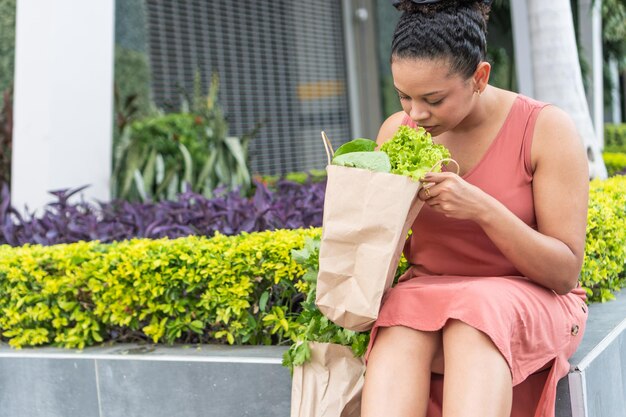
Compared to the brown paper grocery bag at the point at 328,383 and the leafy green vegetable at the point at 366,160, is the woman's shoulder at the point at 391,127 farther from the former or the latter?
the brown paper grocery bag at the point at 328,383

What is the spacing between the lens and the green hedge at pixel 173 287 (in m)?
3.31

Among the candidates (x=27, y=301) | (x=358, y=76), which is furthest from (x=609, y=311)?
(x=358, y=76)

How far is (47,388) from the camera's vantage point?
3.45 m

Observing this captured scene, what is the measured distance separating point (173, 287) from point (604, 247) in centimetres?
166

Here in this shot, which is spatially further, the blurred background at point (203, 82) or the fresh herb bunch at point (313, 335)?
the blurred background at point (203, 82)

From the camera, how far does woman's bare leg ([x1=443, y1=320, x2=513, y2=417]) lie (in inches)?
87.1

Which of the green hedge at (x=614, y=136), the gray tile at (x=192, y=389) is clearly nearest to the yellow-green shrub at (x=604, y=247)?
the gray tile at (x=192, y=389)

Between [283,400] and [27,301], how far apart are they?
1167 mm

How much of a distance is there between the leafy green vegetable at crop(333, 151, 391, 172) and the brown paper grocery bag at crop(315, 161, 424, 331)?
0.03 metres

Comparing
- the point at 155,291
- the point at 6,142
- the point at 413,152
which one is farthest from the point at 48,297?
the point at 6,142

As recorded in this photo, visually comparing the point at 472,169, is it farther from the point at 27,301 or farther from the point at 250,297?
the point at 27,301

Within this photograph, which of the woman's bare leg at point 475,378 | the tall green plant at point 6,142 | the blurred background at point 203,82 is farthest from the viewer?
the tall green plant at point 6,142

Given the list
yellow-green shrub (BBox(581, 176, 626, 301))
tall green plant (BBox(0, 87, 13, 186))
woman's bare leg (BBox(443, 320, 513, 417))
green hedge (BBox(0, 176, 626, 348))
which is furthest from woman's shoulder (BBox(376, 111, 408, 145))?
tall green plant (BBox(0, 87, 13, 186))

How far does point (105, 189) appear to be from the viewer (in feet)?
17.3
